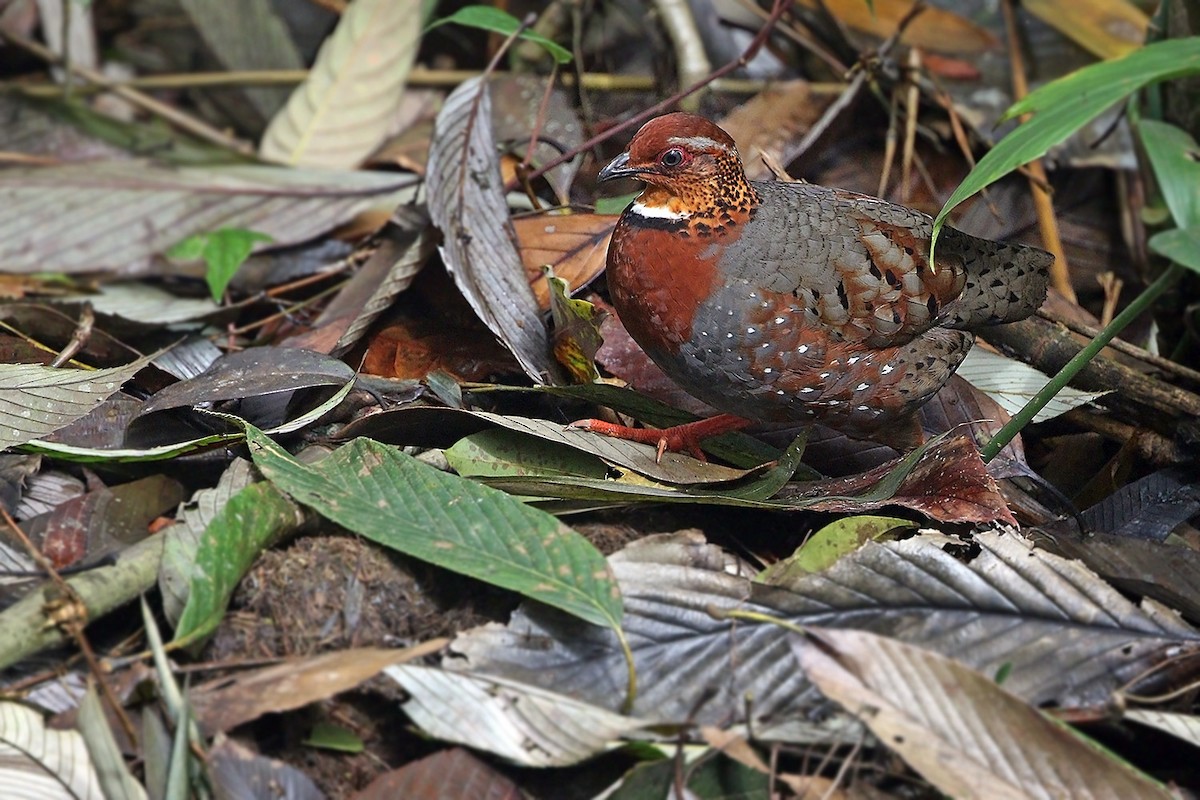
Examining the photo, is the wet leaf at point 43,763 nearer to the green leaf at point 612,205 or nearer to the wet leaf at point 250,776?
the wet leaf at point 250,776

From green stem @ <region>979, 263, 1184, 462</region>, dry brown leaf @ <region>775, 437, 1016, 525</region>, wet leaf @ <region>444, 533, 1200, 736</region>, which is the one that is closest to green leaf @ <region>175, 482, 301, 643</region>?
wet leaf @ <region>444, 533, 1200, 736</region>

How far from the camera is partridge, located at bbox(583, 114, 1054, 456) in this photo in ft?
10.6

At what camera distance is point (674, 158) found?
11.0 ft

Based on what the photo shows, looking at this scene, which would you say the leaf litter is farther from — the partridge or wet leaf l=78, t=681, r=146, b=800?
the partridge

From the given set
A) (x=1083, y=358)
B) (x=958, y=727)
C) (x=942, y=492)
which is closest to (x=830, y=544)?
(x=942, y=492)

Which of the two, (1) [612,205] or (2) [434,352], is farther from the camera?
(1) [612,205]

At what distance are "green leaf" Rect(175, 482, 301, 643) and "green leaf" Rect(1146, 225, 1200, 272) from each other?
2.04 meters

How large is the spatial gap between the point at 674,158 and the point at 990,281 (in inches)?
39.8

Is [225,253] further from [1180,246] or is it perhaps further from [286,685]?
[1180,246]

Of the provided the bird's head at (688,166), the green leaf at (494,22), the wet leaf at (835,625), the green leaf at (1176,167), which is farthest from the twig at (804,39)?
the wet leaf at (835,625)

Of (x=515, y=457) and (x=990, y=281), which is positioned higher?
(x=990, y=281)

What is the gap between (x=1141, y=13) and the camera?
527 cm

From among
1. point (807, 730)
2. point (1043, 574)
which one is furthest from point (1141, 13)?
point (807, 730)

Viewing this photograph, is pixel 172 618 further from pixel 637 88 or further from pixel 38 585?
pixel 637 88
